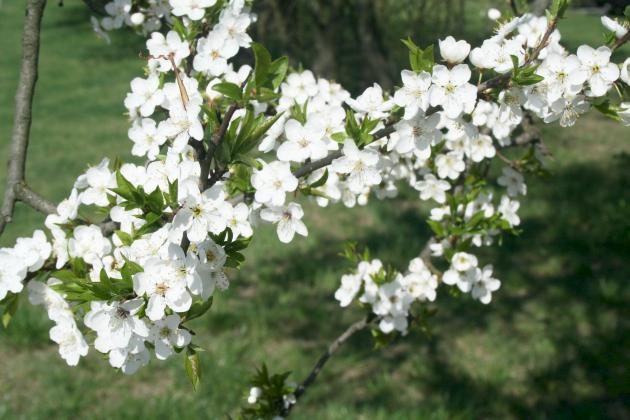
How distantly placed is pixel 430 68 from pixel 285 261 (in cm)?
472

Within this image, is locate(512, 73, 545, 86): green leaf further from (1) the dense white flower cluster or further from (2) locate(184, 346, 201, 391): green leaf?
(1) the dense white flower cluster

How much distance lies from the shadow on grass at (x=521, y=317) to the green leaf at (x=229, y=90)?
251 centimetres

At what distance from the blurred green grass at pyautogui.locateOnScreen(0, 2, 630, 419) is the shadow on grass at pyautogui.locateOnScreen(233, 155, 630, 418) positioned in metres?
0.01

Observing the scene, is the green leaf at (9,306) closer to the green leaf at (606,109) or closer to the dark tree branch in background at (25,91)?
the dark tree branch in background at (25,91)

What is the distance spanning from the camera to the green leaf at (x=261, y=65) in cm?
130

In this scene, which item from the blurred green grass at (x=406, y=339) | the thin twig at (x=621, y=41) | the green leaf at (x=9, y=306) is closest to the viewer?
the thin twig at (x=621, y=41)

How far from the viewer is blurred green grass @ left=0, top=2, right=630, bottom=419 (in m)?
4.10

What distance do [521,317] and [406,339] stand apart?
925 mm

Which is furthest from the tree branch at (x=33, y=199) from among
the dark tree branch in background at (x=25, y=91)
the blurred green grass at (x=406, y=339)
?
the blurred green grass at (x=406, y=339)

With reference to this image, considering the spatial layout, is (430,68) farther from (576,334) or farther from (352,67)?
(352,67)

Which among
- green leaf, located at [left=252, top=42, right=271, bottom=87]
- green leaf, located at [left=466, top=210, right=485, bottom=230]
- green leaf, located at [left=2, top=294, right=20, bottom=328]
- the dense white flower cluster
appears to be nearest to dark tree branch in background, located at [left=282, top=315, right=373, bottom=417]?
the dense white flower cluster

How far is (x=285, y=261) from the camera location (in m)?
6.03

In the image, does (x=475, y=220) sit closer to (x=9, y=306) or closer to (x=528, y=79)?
(x=528, y=79)

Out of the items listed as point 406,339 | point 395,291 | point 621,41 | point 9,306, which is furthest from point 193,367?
point 406,339
